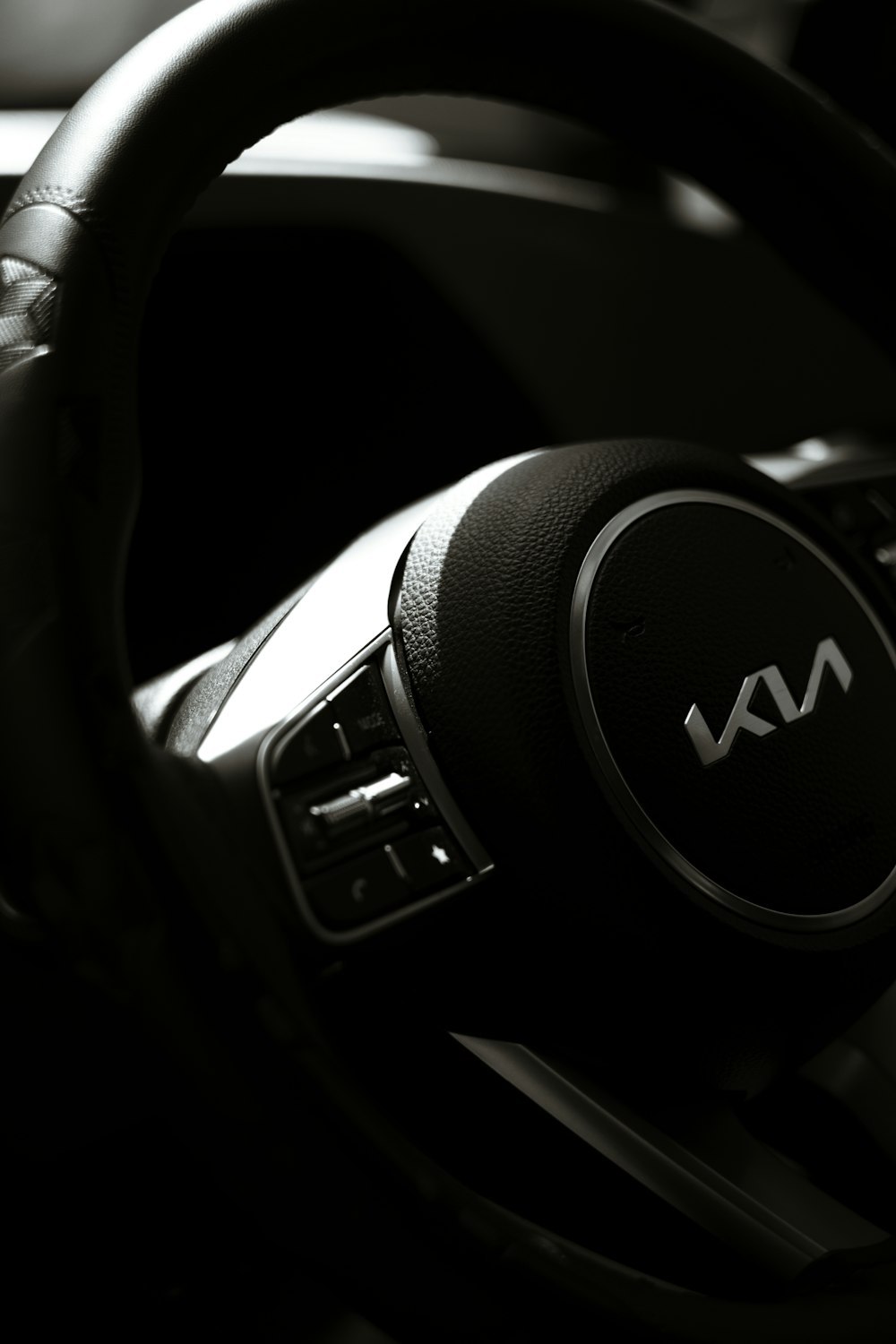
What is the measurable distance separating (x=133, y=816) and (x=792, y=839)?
12.0 inches

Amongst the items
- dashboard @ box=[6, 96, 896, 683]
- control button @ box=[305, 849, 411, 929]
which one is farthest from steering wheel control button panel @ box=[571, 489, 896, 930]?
dashboard @ box=[6, 96, 896, 683]

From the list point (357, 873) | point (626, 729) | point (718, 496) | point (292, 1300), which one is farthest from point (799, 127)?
point (292, 1300)

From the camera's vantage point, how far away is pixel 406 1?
57cm

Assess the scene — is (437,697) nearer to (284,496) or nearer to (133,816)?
(133,816)

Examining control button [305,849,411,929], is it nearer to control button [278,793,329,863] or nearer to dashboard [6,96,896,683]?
control button [278,793,329,863]

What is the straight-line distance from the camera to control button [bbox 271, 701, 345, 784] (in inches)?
20.0

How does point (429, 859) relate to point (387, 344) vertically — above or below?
below

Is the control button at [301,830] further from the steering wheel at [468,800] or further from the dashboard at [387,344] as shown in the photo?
the dashboard at [387,344]

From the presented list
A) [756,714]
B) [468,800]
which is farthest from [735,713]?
[468,800]

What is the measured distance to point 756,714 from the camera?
58 cm

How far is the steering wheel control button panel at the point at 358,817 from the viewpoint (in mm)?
499

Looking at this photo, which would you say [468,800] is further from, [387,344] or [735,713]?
[387,344]

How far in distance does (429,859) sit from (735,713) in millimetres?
157

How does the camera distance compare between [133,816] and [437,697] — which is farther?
[437,697]
